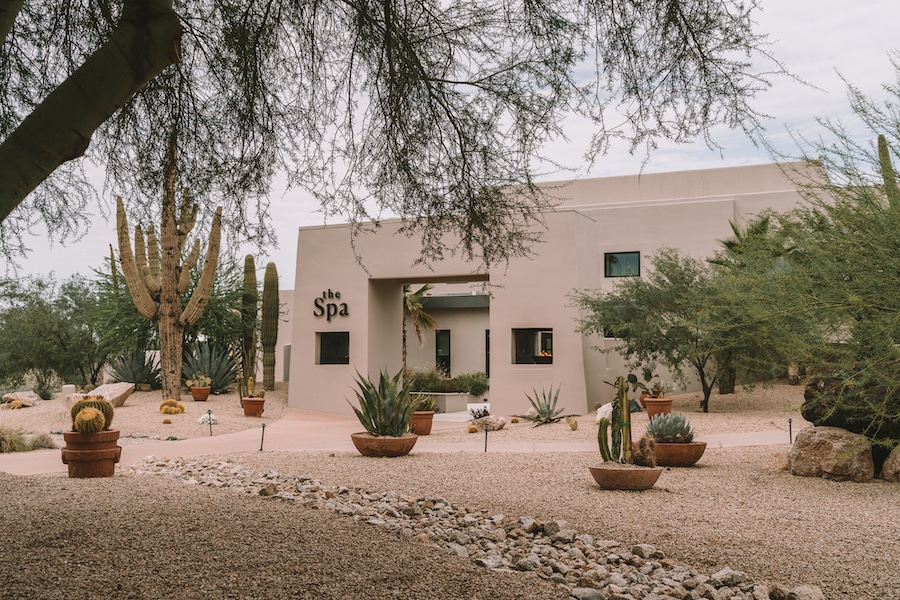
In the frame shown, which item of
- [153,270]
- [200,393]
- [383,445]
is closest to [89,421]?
[383,445]

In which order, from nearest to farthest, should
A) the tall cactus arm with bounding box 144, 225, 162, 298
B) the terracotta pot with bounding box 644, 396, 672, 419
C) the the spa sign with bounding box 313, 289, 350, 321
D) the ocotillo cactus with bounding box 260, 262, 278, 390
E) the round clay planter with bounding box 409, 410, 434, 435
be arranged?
the round clay planter with bounding box 409, 410, 434, 435 → the terracotta pot with bounding box 644, 396, 672, 419 → the tall cactus arm with bounding box 144, 225, 162, 298 → the the spa sign with bounding box 313, 289, 350, 321 → the ocotillo cactus with bounding box 260, 262, 278, 390

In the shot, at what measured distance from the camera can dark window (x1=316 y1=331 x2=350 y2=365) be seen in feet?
71.5

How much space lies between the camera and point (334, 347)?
2200cm

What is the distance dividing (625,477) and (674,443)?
2460 mm

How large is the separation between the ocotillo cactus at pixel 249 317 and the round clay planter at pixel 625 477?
16.6m

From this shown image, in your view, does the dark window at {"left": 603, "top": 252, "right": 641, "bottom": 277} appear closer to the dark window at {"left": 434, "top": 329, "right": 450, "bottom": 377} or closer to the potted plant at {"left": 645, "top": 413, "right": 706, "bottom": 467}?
the dark window at {"left": 434, "top": 329, "right": 450, "bottom": 377}

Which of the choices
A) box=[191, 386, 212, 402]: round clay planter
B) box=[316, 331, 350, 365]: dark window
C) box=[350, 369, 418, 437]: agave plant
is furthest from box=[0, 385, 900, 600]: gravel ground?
box=[191, 386, 212, 402]: round clay planter

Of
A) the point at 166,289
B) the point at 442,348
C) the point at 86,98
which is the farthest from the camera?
the point at 442,348

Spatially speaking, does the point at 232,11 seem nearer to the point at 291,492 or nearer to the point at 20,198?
the point at 20,198

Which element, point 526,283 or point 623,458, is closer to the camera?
point 623,458

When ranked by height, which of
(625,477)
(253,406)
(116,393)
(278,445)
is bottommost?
(278,445)

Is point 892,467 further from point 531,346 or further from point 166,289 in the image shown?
point 166,289

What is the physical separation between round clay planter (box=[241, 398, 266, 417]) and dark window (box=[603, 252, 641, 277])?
10.8 metres

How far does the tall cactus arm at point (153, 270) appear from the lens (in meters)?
21.3
